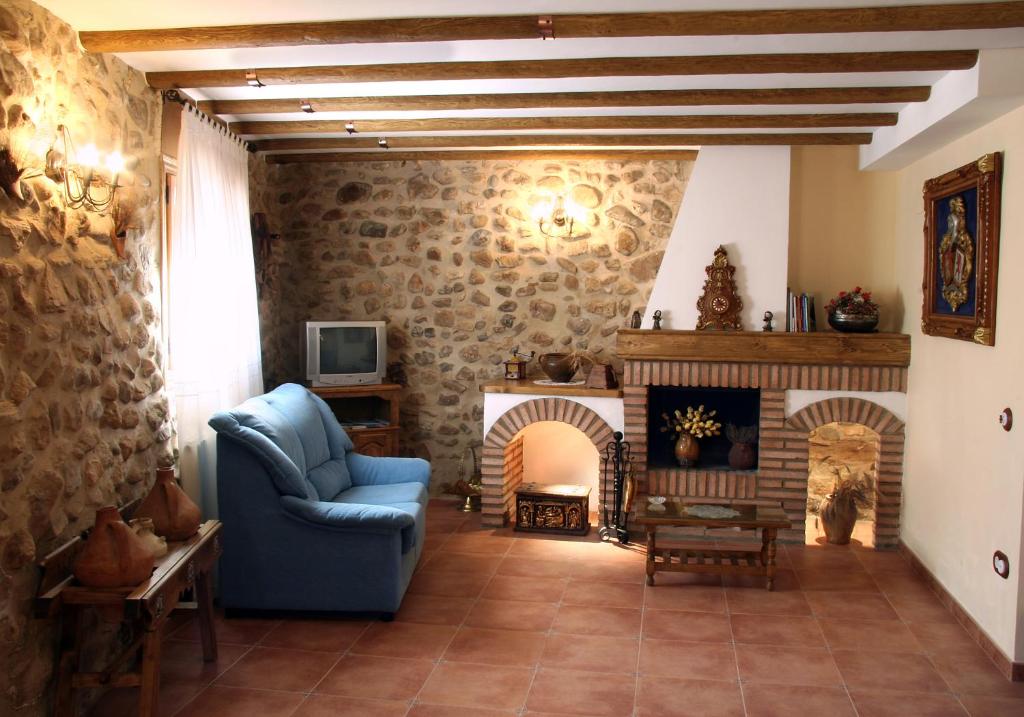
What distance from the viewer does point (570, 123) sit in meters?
4.97

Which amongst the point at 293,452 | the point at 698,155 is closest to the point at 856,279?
the point at 698,155

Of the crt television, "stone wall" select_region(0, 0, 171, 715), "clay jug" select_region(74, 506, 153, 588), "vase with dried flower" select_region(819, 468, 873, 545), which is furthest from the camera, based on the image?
the crt television

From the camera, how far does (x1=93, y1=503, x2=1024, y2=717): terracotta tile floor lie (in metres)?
3.45

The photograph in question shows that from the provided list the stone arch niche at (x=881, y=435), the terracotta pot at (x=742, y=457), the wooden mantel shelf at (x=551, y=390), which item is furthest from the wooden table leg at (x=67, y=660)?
the stone arch niche at (x=881, y=435)

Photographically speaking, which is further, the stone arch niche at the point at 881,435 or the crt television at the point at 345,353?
the crt television at the point at 345,353

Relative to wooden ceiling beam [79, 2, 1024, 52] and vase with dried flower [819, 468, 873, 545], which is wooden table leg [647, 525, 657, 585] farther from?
wooden ceiling beam [79, 2, 1024, 52]

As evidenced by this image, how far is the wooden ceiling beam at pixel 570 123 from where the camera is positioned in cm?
479

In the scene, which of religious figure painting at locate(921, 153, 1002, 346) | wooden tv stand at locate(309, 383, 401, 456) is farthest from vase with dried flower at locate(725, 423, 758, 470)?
wooden tv stand at locate(309, 383, 401, 456)

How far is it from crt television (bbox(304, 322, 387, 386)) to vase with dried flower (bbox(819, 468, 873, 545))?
321 centimetres

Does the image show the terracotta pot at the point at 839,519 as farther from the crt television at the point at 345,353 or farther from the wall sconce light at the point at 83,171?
the wall sconce light at the point at 83,171

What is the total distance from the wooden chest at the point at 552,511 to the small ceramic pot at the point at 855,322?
1.99m

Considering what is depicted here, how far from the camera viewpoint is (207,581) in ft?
12.3

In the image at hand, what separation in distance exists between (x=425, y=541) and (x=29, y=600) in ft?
9.38

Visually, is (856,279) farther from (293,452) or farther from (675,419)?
(293,452)
